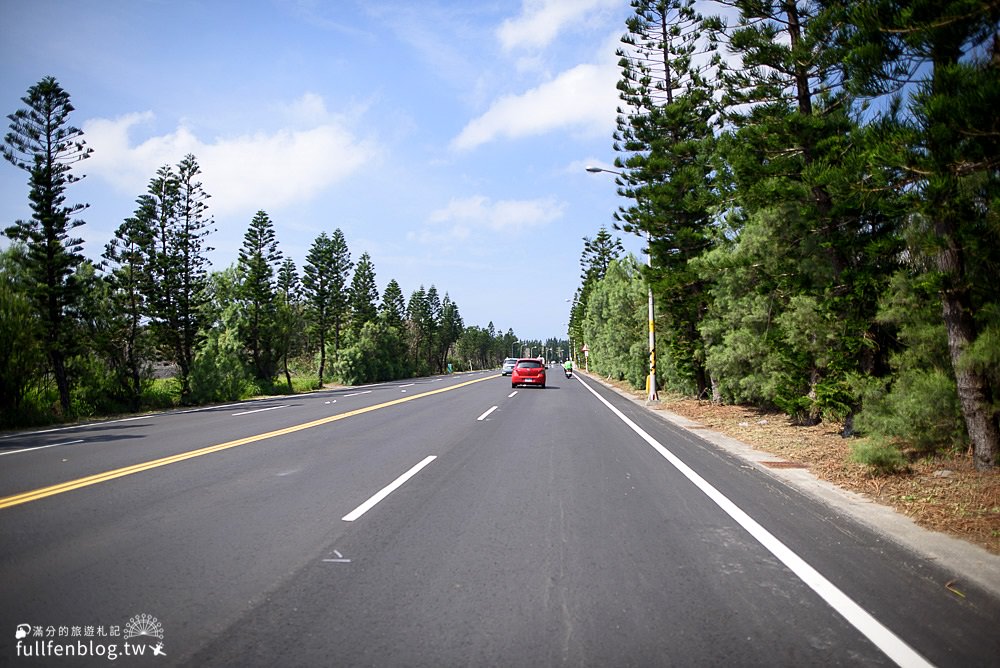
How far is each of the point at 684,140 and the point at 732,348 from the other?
10.3 metres

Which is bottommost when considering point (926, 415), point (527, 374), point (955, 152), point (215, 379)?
point (527, 374)

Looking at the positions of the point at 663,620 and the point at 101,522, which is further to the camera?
the point at 101,522

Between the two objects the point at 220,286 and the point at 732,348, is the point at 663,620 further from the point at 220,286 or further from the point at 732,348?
the point at 220,286

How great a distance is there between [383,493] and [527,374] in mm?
27546

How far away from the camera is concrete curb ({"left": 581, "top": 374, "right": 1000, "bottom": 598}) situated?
4.25 m

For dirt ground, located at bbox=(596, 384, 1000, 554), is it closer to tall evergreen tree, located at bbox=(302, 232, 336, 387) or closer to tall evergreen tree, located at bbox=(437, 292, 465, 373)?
tall evergreen tree, located at bbox=(302, 232, 336, 387)

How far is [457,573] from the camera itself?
446cm

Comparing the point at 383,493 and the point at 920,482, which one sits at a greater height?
the point at 383,493

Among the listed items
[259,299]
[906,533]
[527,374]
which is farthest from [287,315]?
[906,533]

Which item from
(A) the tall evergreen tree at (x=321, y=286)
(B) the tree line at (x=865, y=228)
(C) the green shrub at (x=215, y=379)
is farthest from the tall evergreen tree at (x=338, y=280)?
(B) the tree line at (x=865, y=228)

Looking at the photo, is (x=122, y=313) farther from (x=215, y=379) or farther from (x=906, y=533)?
(x=906, y=533)

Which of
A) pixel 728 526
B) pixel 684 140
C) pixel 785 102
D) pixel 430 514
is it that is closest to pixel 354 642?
pixel 430 514

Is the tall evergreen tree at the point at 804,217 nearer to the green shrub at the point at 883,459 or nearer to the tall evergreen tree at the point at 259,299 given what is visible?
the green shrub at the point at 883,459

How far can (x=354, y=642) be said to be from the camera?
11.2 feet
